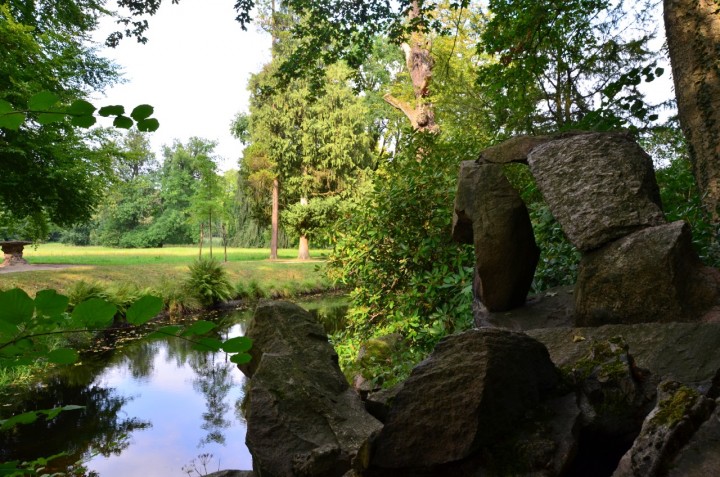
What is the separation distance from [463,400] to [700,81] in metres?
4.36

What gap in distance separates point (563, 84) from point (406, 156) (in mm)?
6278

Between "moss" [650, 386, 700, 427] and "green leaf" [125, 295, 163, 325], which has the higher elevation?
"green leaf" [125, 295, 163, 325]

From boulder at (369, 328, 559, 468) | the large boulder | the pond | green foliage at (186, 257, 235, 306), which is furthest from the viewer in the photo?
green foliage at (186, 257, 235, 306)

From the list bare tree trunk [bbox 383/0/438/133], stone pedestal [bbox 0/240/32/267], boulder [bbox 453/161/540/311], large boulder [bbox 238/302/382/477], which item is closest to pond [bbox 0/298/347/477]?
large boulder [bbox 238/302/382/477]

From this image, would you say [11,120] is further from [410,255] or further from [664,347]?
[410,255]

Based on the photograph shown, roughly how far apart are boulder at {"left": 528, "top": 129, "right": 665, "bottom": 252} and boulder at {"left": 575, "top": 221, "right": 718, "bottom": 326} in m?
0.15

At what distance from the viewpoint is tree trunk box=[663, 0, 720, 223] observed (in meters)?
4.95

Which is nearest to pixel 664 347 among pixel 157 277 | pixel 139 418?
pixel 139 418

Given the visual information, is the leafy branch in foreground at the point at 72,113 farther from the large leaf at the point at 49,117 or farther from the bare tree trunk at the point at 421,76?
the bare tree trunk at the point at 421,76

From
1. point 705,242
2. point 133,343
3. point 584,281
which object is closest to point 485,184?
point 584,281

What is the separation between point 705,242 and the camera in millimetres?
5016

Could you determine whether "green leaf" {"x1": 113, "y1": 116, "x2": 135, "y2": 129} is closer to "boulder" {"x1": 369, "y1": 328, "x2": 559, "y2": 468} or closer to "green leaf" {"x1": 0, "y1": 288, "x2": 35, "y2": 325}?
"green leaf" {"x1": 0, "y1": 288, "x2": 35, "y2": 325}

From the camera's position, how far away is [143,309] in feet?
3.10

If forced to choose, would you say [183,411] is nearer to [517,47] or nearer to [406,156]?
[406,156]
